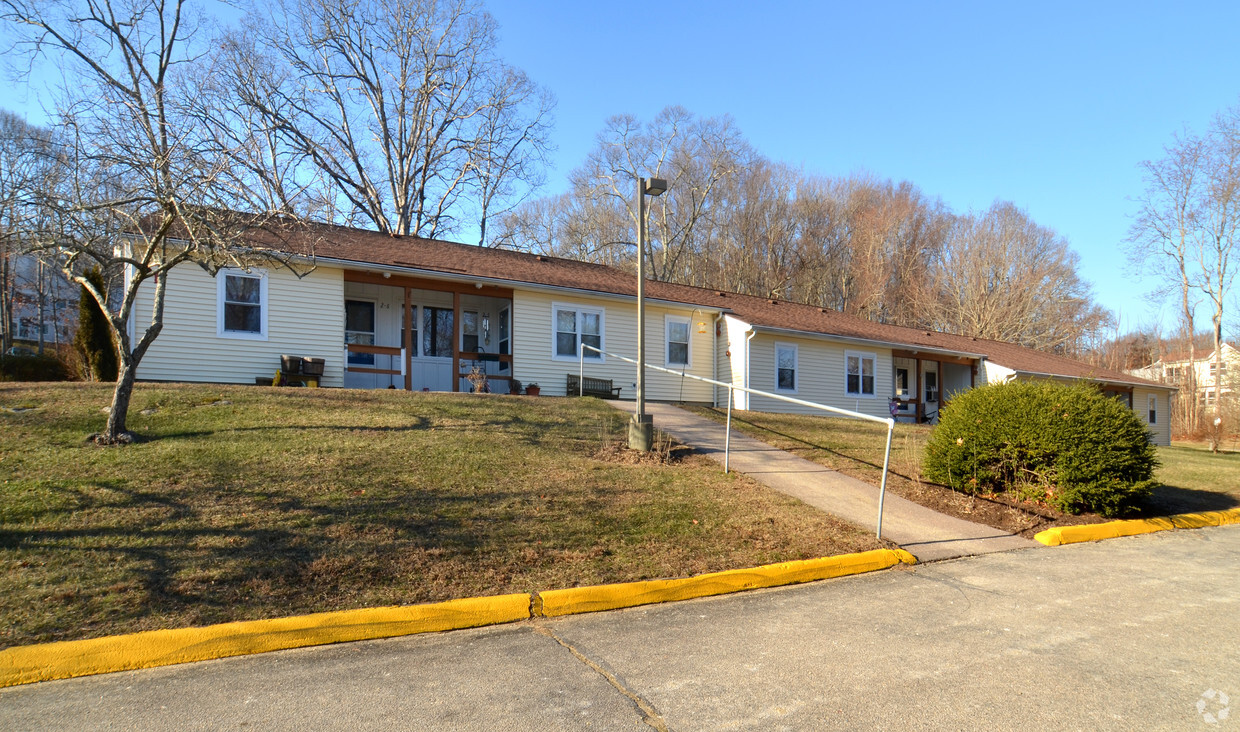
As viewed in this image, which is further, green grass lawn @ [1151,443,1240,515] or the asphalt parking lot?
green grass lawn @ [1151,443,1240,515]

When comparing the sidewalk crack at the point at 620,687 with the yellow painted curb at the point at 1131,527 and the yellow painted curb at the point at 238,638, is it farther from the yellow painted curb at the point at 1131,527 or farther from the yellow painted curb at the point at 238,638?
the yellow painted curb at the point at 1131,527

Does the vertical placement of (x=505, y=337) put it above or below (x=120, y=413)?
above

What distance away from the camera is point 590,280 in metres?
18.8

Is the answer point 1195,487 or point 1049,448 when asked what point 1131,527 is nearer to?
point 1049,448

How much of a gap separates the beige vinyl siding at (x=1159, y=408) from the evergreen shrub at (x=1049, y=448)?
25.2m

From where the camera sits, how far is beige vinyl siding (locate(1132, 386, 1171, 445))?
3008 cm

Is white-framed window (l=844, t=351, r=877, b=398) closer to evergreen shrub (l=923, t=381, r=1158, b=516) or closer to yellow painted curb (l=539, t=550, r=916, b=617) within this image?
evergreen shrub (l=923, t=381, r=1158, b=516)

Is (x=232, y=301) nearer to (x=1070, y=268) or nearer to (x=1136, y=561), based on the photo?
(x=1136, y=561)

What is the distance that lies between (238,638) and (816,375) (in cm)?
1849

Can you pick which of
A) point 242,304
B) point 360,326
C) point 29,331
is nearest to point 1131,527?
point 360,326

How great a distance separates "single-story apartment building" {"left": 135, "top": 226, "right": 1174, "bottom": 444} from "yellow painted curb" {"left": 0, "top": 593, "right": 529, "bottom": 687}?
8.90 metres

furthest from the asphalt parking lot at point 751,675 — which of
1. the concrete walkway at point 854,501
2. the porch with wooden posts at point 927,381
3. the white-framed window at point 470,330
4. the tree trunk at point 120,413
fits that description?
the porch with wooden posts at point 927,381

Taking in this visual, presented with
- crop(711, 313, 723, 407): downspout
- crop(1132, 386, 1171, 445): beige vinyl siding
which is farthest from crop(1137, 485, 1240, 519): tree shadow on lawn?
crop(1132, 386, 1171, 445): beige vinyl siding

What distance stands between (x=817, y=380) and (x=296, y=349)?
1428 centimetres
